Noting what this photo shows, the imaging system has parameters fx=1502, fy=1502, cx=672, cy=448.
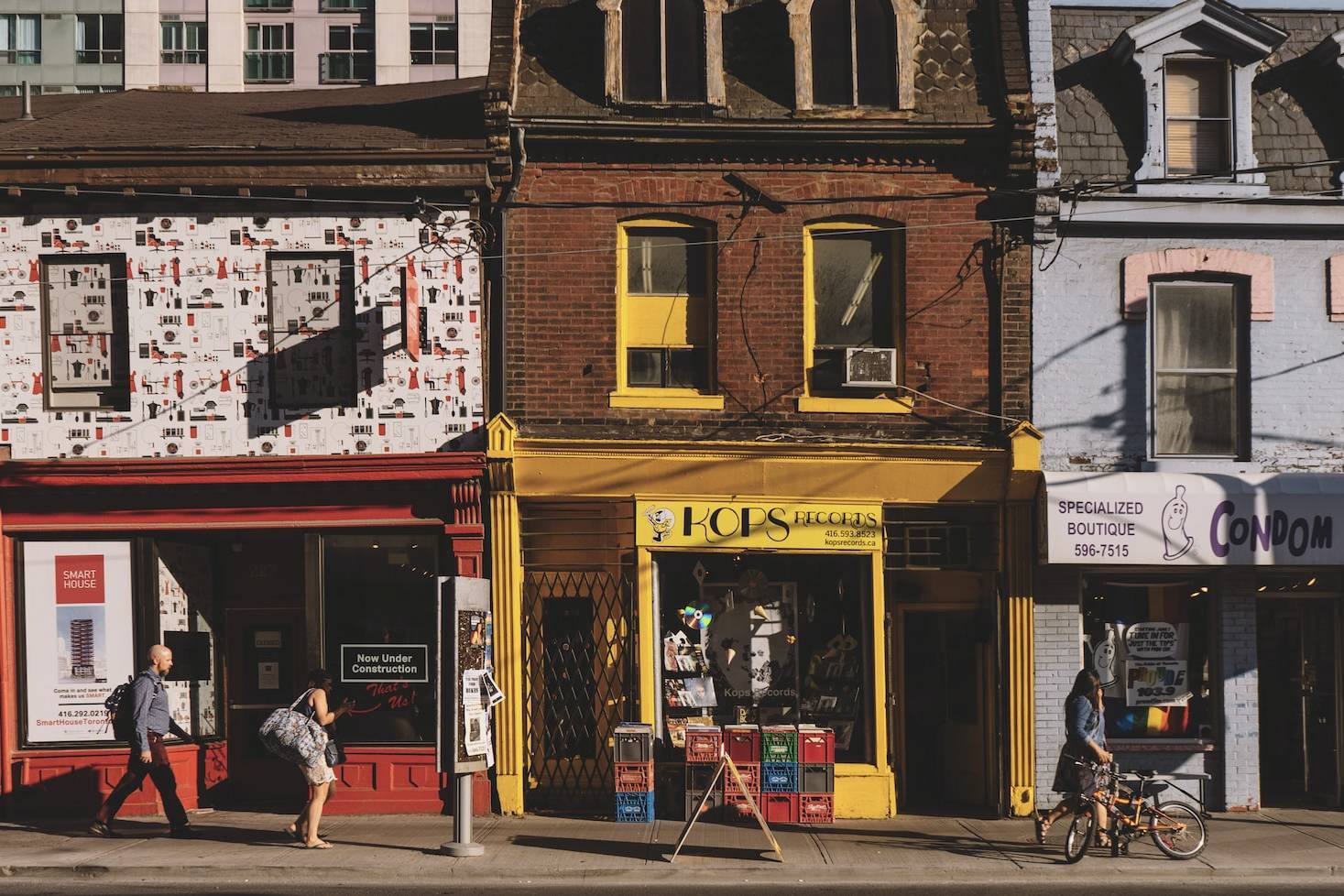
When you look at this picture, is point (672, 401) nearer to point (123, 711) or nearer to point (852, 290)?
point (852, 290)

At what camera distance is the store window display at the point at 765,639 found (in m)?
16.5

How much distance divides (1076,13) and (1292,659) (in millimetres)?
7929

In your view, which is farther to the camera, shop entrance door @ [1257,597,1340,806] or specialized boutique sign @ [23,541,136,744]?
shop entrance door @ [1257,597,1340,806]

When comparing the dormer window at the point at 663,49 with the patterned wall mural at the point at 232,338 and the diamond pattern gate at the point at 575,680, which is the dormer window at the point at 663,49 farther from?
the diamond pattern gate at the point at 575,680

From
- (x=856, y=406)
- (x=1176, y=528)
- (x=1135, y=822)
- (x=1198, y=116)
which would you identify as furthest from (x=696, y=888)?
(x=1198, y=116)

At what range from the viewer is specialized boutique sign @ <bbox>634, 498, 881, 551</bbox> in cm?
1616

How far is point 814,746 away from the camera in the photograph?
15.1 meters

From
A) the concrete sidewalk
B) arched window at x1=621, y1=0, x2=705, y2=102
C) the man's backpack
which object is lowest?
the concrete sidewalk

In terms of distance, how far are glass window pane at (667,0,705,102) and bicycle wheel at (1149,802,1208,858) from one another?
893 cm

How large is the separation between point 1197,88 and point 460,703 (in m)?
10.8

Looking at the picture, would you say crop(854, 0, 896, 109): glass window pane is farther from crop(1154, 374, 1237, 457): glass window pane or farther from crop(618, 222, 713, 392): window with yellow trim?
crop(1154, 374, 1237, 457): glass window pane

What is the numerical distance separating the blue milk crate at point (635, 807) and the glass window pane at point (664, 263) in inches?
214

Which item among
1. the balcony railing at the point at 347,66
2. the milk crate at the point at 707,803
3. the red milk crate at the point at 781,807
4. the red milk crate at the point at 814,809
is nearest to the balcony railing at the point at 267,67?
the balcony railing at the point at 347,66

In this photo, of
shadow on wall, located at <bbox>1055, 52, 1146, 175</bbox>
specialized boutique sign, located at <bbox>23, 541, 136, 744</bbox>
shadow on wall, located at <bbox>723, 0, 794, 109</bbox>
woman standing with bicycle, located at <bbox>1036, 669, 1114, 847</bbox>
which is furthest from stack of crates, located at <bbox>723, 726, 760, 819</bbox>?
shadow on wall, located at <bbox>1055, 52, 1146, 175</bbox>
